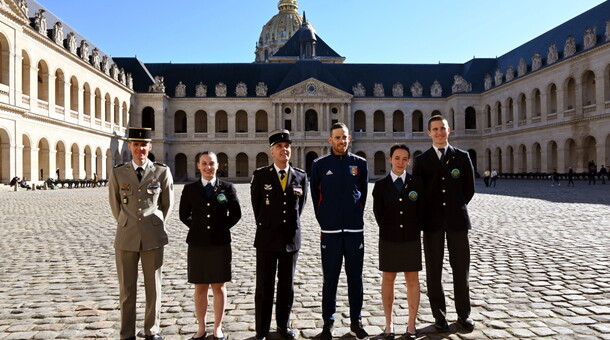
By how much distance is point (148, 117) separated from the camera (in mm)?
54000

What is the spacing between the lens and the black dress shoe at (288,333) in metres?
4.94

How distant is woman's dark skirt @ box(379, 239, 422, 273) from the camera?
4.98m

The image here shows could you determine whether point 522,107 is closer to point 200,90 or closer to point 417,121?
point 417,121

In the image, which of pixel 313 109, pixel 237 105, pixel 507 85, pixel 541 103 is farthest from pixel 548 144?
pixel 237 105

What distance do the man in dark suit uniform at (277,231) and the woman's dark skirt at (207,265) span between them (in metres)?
0.39

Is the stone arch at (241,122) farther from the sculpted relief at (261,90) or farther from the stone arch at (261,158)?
the stone arch at (261,158)

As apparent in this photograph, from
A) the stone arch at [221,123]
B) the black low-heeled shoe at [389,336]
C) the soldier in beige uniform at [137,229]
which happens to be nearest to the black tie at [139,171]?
the soldier in beige uniform at [137,229]

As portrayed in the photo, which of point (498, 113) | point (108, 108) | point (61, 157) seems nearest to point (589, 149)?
point (498, 113)

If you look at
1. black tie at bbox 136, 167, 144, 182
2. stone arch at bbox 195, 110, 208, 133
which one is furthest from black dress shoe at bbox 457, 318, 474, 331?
stone arch at bbox 195, 110, 208, 133

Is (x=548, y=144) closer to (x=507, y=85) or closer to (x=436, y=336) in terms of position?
(x=507, y=85)

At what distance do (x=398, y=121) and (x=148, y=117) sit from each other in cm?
3013

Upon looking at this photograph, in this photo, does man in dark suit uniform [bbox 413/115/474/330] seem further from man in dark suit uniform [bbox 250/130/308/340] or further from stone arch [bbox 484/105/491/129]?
stone arch [bbox 484/105/491/129]

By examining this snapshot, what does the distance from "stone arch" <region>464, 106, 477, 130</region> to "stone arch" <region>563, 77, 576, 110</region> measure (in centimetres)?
1510

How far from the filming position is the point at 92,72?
41531mm
